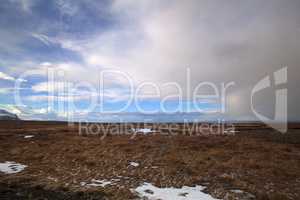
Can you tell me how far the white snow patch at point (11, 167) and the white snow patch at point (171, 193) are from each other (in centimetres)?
1025

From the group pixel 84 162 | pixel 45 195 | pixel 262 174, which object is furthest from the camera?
pixel 84 162

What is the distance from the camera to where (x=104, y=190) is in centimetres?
988

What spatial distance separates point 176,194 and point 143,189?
193 centimetres

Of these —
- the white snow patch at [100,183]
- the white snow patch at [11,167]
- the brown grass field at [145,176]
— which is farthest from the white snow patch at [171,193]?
the white snow patch at [11,167]

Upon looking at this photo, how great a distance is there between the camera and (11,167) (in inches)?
573

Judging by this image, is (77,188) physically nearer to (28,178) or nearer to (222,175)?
(28,178)

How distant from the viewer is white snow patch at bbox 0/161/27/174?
13.5 m

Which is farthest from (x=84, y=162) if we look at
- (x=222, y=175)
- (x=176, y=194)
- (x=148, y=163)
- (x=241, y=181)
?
(x=241, y=181)

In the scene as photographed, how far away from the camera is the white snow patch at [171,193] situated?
30.6 ft

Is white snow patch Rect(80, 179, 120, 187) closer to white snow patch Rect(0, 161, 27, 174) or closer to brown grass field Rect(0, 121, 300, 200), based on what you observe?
brown grass field Rect(0, 121, 300, 200)

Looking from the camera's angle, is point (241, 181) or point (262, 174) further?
point (262, 174)

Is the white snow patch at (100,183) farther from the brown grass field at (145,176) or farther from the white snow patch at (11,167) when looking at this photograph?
the white snow patch at (11,167)

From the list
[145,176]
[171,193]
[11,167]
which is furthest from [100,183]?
[11,167]

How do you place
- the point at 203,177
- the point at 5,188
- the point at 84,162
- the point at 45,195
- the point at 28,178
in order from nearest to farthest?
the point at 45,195
the point at 5,188
the point at 28,178
the point at 203,177
the point at 84,162
